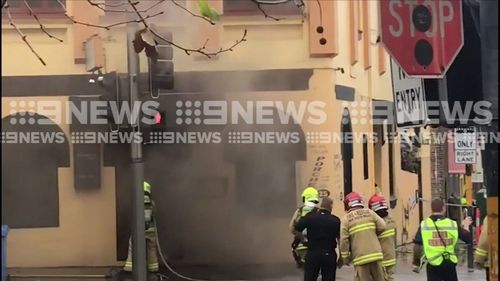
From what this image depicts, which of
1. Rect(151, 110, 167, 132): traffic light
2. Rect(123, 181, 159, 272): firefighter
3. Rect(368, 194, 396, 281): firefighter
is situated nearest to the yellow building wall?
Rect(123, 181, 159, 272): firefighter

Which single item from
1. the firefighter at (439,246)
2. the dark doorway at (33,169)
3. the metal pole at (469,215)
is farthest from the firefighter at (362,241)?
the dark doorway at (33,169)

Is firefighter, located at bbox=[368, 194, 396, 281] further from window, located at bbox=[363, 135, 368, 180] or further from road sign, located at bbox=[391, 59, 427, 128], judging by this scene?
window, located at bbox=[363, 135, 368, 180]

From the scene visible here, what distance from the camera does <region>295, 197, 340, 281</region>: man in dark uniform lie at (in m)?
9.66

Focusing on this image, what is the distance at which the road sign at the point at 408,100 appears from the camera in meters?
6.84

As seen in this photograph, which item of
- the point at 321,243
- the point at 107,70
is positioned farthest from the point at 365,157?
the point at 321,243

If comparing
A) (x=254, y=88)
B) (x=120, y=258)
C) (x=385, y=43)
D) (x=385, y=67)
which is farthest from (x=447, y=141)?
(x=385, y=43)

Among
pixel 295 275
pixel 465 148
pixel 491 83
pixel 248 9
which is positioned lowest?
pixel 295 275

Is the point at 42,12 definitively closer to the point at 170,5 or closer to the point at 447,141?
the point at 170,5

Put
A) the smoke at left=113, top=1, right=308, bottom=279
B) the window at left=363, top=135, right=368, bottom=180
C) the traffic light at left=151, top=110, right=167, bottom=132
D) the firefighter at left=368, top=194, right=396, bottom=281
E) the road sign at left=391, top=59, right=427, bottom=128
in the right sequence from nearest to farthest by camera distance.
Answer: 1. the road sign at left=391, top=59, right=427, bottom=128
2. the firefighter at left=368, top=194, right=396, bottom=281
3. the traffic light at left=151, top=110, right=167, bottom=132
4. the smoke at left=113, top=1, right=308, bottom=279
5. the window at left=363, top=135, right=368, bottom=180

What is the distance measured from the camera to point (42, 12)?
13.5 metres

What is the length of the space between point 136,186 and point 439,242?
386cm

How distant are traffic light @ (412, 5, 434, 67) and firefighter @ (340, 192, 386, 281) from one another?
145 inches

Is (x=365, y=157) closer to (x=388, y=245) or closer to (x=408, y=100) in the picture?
(x=388, y=245)

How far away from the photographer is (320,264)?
31.9 ft
